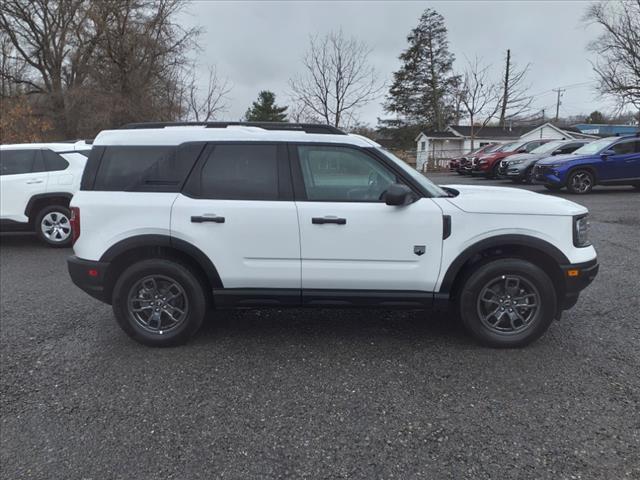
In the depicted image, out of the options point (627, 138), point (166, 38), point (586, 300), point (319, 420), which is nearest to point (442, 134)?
point (166, 38)

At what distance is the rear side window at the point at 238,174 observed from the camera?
3.82 m

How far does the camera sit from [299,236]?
373 cm

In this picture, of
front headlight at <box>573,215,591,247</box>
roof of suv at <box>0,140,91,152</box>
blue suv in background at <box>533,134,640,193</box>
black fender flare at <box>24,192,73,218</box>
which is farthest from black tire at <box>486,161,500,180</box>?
black fender flare at <box>24,192,73,218</box>

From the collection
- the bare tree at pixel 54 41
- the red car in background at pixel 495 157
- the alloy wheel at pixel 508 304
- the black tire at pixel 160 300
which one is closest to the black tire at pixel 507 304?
the alloy wheel at pixel 508 304

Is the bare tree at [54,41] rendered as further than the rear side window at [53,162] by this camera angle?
Yes

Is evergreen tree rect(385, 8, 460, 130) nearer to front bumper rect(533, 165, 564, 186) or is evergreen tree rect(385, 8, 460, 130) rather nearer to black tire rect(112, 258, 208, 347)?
front bumper rect(533, 165, 564, 186)

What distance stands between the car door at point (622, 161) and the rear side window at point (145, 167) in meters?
13.1

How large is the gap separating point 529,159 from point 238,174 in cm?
1494

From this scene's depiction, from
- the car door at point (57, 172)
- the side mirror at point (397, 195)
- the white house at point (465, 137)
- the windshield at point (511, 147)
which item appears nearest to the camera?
the side mirror at point (397, 195)

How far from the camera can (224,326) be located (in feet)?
14.6

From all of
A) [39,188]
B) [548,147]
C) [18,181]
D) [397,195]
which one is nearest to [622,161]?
[548,147]

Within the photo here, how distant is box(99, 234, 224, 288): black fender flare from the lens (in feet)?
12.4

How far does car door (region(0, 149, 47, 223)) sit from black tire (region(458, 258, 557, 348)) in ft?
24.2

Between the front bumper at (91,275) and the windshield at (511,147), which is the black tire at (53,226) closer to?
the front bumper at (91,275)
